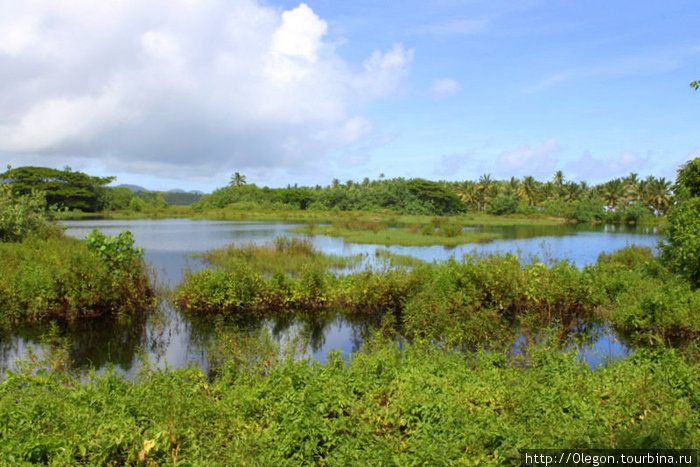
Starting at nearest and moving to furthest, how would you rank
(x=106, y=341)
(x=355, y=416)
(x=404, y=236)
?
(x=355, y=416) → (x=106, y=341) → (x=404, y=236)

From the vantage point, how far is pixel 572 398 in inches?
189

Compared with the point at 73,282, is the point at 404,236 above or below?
above

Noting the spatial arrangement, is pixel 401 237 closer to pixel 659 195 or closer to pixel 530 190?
pixel 659 195

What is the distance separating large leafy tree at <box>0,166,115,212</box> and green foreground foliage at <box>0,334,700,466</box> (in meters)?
71.8

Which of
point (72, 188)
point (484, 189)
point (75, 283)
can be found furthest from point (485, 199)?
point (75, 283)

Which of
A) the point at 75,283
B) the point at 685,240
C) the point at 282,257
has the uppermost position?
the point at 685,240

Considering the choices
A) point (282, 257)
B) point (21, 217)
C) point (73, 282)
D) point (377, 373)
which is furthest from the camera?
point (282, 257)

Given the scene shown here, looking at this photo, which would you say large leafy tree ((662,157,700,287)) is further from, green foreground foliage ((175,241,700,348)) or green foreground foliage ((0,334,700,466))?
green foreground foliage ((0,334,700,466))

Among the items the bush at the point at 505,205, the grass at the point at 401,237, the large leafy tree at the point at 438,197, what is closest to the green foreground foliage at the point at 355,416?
the grass at the point at 401,237

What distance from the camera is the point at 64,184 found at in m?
69.4

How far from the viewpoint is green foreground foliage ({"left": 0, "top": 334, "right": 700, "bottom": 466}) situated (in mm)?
4012

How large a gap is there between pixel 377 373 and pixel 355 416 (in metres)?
1.43

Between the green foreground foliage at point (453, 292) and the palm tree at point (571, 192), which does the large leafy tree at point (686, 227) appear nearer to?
the green foreground foliage at point (453, 292)

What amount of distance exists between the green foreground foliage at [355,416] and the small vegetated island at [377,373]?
22 millimetres
